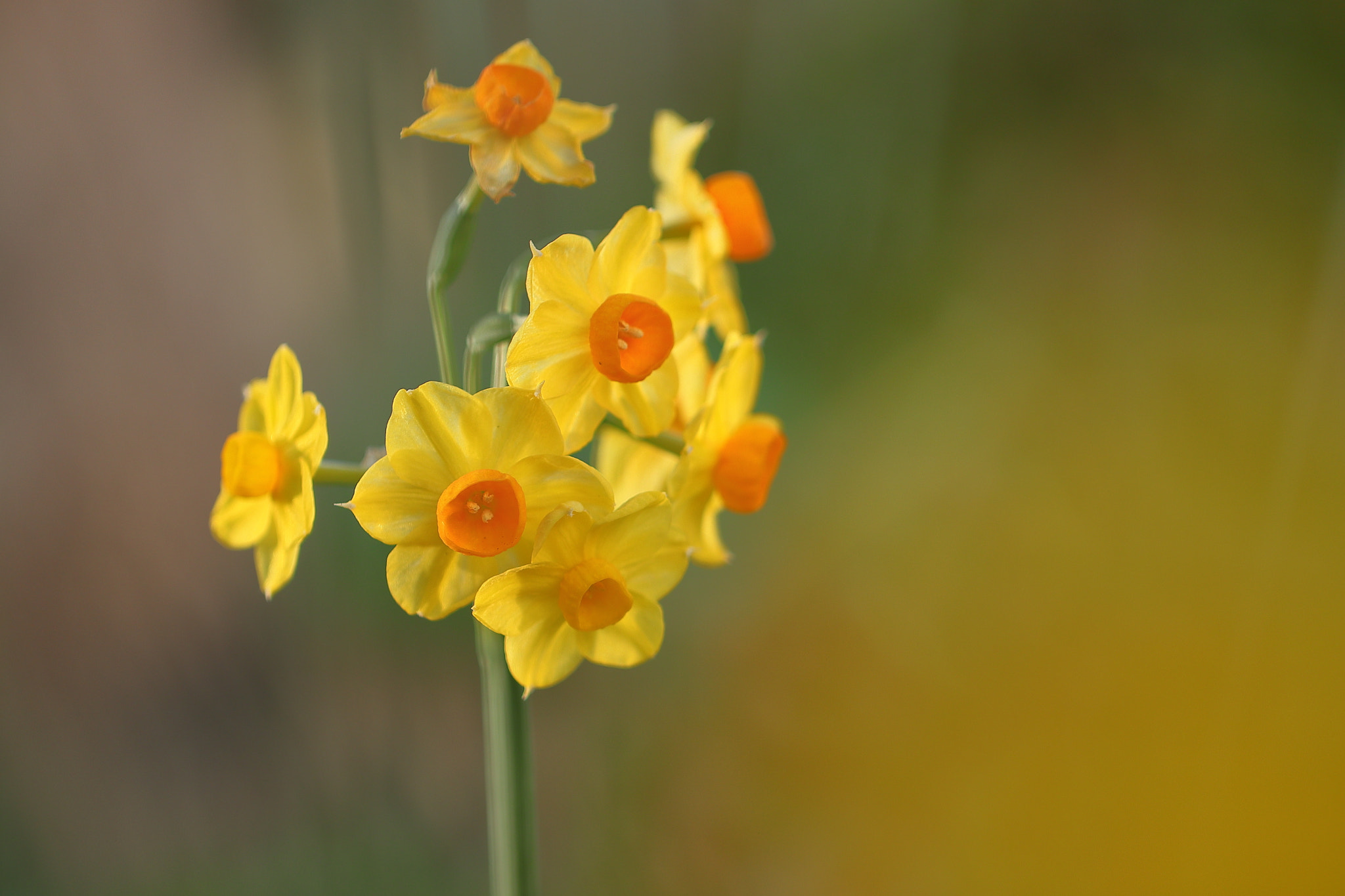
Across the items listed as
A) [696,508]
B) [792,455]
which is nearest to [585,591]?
[696,508]

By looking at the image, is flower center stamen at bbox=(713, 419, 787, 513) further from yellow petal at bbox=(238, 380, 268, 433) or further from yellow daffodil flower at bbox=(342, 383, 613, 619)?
yellow petal at bbox=(238, 380, 268, 433)

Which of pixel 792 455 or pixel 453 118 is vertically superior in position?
pixel 453 118

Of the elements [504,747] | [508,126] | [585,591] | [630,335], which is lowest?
[504,747]

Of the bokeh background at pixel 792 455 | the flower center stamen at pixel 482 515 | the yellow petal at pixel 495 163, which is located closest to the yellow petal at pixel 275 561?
the flower center stamen at pixel 482 515

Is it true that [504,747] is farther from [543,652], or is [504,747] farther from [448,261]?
[448,261]

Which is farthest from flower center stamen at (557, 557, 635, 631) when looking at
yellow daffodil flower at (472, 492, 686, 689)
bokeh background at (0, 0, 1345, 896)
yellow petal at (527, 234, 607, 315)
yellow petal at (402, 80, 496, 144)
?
bokeh background at (0, 0, 1345, 896)

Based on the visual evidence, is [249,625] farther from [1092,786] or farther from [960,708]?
[1092,786]

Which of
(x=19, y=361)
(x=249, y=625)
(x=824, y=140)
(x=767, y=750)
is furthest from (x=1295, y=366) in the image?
(x=19, y=361)
